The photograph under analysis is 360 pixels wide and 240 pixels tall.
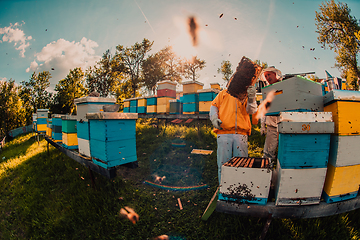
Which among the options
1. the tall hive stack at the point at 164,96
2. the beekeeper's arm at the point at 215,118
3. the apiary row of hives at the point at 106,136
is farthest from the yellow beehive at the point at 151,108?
the beekeeper's arm at the point at 215,118

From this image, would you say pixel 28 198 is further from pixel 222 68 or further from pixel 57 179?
pixel 222 68

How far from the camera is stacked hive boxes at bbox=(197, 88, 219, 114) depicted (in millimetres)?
5711

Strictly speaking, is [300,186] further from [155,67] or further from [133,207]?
[155,67]

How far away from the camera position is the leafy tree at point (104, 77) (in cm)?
1641

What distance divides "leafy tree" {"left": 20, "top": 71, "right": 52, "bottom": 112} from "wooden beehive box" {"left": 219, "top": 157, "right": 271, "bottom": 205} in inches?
870

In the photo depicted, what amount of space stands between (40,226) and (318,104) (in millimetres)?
4775

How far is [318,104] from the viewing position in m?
1.69

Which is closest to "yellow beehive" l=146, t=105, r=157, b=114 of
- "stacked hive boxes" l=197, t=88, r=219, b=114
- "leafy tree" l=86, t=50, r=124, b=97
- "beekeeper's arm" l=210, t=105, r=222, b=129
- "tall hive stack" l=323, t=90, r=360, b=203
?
"stacked hive boxes" l=197, t=88, r=219, b=114

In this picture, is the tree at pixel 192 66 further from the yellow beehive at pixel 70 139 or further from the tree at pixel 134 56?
the yellow beehive at pixel 70 139

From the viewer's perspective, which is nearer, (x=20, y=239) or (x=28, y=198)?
(x=20, y=239)

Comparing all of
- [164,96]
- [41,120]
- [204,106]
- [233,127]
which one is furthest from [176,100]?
[41,120]

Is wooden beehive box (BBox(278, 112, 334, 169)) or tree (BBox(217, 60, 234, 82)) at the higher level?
tree (BBox(217, 60, 234, 82))

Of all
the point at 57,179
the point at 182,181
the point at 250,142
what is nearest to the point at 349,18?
the point at 250,142

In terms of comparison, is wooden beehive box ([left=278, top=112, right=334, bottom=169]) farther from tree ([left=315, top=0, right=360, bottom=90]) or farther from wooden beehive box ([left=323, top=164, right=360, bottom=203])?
tree ([left=315, top=0, right=360, bottom=90])
